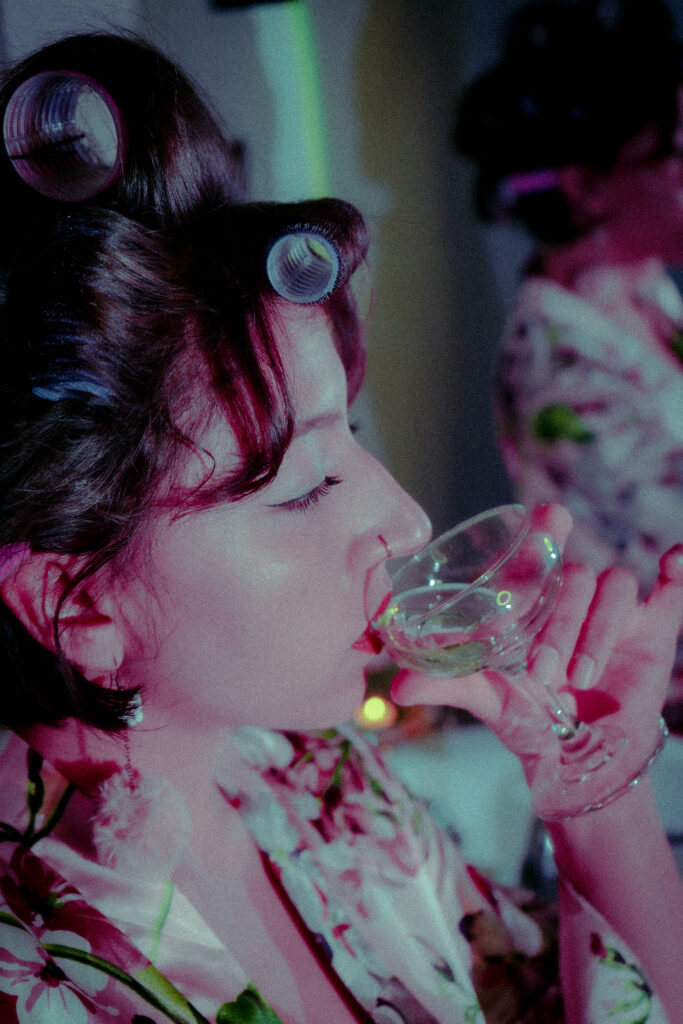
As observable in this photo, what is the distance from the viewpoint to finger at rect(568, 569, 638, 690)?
2.59 feet

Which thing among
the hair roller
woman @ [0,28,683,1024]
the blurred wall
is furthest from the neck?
the hair roller

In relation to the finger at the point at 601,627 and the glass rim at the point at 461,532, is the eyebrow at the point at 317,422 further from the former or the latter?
the finger at the point at 601,627

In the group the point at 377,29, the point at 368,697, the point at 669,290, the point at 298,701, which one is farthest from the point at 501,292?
the point at 298,701

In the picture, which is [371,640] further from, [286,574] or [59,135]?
[59,135]

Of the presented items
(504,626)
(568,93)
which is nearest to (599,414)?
(568,93)

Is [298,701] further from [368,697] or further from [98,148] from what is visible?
[368,697]

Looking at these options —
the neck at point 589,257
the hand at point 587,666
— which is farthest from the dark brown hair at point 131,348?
the neck at point 589,257

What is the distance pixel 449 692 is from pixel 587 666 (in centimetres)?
14

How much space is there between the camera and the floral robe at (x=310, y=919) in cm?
66

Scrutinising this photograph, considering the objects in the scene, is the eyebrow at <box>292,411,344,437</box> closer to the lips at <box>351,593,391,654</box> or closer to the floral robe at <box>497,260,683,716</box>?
the lips at <box>351,593,391,654</box>

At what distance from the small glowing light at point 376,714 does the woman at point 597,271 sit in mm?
465

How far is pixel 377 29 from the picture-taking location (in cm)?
175

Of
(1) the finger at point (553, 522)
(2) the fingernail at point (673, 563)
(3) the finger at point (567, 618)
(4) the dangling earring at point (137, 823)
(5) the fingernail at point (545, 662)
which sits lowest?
(4) the dangling earring at point (137, 823)

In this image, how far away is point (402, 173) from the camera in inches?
76.3
